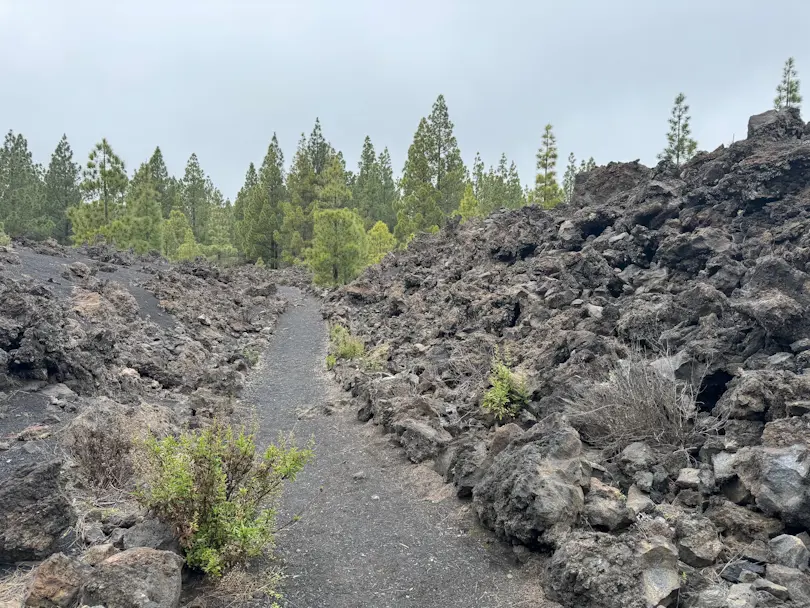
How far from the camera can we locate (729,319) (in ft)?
26.6

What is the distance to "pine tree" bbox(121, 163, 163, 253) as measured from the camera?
34.3 metres

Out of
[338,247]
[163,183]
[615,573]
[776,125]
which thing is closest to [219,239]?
[163,183]

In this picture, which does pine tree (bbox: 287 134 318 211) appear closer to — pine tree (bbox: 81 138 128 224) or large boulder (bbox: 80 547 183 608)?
pine tree (bbox: 81 138 128 224)

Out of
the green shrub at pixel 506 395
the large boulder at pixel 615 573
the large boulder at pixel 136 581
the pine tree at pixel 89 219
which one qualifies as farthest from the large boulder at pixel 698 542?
the pine tree at pixel 89 219

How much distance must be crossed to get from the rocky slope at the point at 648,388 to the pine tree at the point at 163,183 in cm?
4574

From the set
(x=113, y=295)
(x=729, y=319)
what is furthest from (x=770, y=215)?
(x=113, y=295)

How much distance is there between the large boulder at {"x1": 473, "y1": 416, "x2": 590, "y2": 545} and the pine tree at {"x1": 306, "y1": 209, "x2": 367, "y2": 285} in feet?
82.0

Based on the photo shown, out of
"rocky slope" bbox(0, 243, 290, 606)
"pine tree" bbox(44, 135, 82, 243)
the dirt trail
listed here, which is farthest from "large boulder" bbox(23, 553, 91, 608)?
"pine tree" bbox(44, 135, 82, 243)

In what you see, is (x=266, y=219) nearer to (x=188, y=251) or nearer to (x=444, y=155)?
(x=188, y=251)

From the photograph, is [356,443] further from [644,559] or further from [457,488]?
[644,559]

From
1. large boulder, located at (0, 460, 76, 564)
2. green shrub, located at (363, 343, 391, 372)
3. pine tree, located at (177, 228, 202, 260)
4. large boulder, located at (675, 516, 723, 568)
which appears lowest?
large boulder, located at (675, 516, 723, 568)

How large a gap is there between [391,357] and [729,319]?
28.3 ft

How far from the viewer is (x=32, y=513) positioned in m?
4.56

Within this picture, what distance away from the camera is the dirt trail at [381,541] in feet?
16.4
